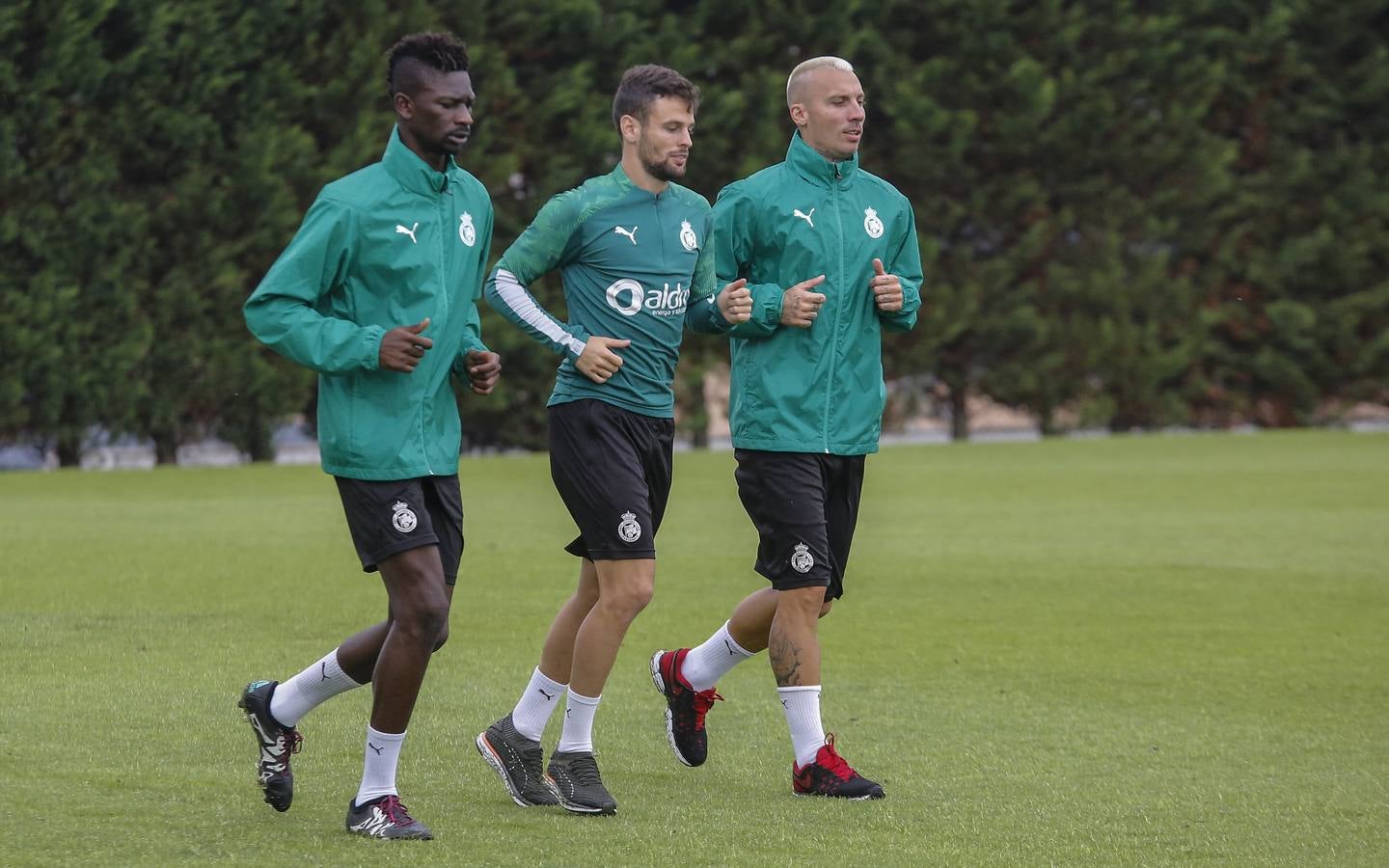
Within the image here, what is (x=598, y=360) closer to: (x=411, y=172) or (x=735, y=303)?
(x=735, y=303)

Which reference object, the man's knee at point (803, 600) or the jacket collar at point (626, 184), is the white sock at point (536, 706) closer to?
the man's knee at point (803, 600)

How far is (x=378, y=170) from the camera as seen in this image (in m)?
5.22

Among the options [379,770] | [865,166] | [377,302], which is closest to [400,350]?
[377,302]

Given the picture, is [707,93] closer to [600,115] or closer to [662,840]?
[600,115]

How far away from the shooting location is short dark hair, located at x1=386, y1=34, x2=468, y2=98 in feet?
17.1

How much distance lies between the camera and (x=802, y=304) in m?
5.96

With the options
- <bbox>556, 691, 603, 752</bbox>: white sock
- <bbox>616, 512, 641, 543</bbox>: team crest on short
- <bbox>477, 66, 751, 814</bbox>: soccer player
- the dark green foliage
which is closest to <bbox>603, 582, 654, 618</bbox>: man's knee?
<bbox>477, 66, 751, 814</bbox>: soccer player

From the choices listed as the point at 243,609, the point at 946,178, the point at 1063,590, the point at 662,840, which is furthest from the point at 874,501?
the point at 662,840

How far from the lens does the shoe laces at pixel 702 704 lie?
618 centimetres

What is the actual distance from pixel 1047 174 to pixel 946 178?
1.50 meters

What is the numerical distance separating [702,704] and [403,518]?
5.00 ft

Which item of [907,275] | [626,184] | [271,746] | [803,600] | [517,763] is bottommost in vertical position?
[517,763]

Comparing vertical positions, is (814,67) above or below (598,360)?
above

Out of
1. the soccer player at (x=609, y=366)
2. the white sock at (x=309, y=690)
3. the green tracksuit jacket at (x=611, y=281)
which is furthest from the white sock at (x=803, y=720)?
the white sock at (x=309, y=690)
